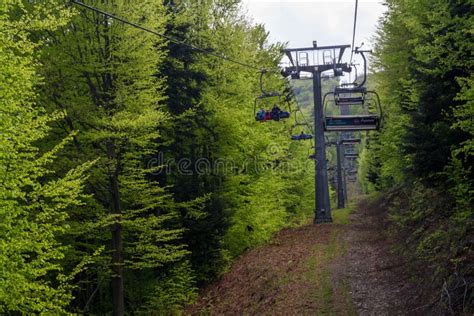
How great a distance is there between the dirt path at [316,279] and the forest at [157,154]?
3.47 ft

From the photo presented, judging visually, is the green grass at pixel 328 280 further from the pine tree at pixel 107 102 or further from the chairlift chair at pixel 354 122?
the pine tree at pixel 107 102

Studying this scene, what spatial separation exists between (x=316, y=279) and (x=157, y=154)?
381 inches

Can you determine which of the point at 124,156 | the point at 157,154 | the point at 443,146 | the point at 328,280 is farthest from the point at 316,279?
the point at 157,154

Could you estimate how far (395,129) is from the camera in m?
28.3

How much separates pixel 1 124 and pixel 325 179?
23.4 m

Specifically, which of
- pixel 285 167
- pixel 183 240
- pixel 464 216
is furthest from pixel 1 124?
pixel 285 167

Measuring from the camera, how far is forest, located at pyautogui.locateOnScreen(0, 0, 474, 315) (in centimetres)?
1169

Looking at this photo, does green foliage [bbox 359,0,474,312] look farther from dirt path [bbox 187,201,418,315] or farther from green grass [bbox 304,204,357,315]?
green grass [bbox 304,204,357,315]

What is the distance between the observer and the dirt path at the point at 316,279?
14.1 m

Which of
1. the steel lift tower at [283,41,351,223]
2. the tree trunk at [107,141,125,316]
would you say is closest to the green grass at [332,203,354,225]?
the steel lift tower at [283,41,351,223]

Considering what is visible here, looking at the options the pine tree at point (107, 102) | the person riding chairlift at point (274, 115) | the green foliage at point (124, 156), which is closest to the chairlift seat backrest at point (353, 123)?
the person riding chairlift at point (274, 115)

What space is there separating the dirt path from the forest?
1.06m

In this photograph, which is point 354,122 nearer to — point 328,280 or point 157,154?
point 157,154

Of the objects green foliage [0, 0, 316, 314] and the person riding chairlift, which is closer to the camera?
green foliage [0, 0, 316, 314]
